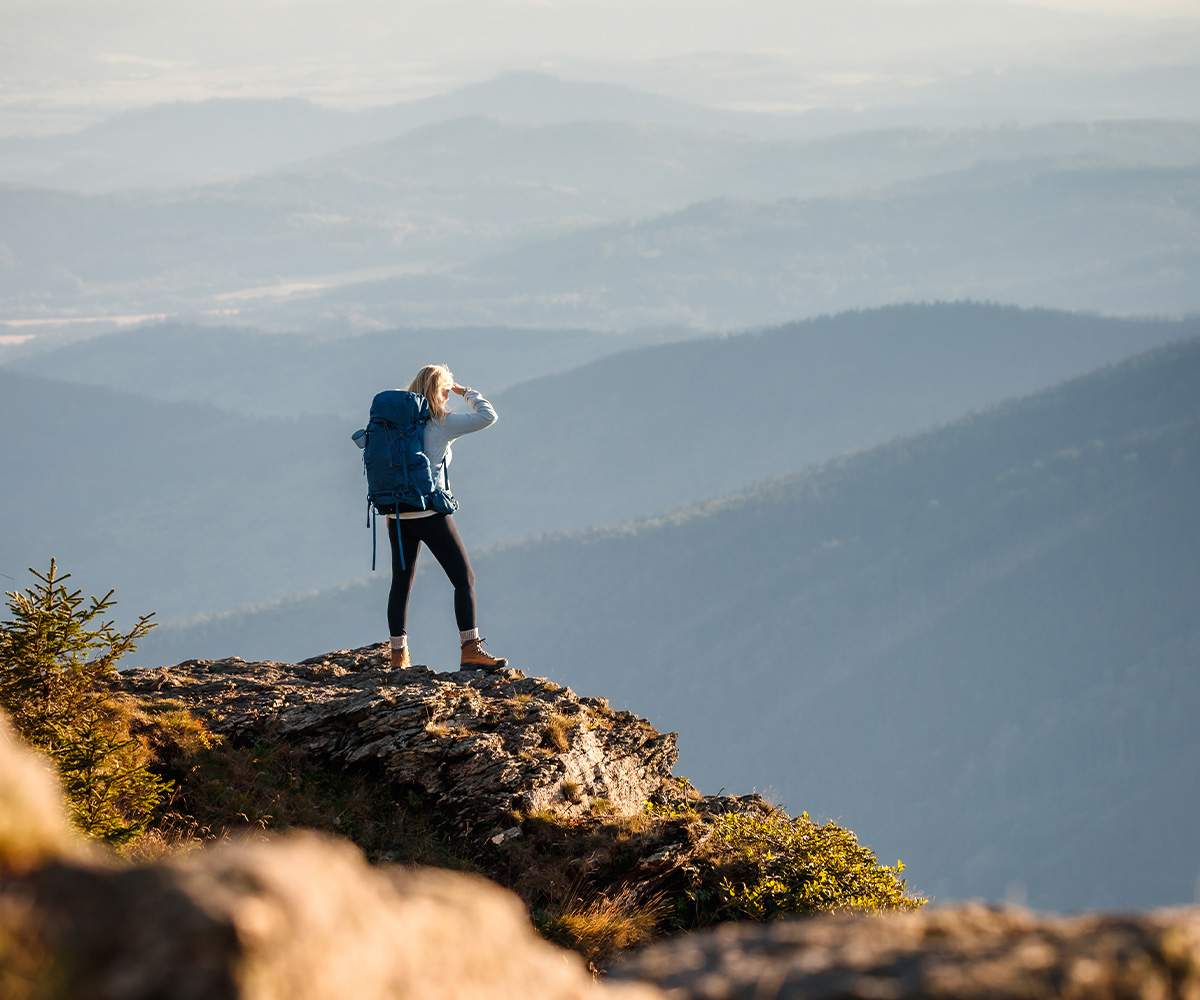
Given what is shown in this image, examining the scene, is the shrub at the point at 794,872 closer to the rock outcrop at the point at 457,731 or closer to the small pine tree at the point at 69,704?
the rock outcrop at the point at 457,731

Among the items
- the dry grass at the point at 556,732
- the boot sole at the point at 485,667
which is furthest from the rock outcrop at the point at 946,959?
the boot sole at the point at 485,667

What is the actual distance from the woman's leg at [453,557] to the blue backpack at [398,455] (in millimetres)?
245

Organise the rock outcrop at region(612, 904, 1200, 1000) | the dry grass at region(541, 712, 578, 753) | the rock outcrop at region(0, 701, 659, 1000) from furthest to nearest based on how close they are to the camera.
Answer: the dry grass at region(541, 712, 578, 753) → the rock outcrop at region(612, 904, 1200, 1000) → the rock outcrop at region(0, 701, 659, 1000)

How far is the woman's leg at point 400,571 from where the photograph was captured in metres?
8.88

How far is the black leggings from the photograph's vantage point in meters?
8.87

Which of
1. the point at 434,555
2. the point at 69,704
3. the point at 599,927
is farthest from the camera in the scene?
the point at 434,555

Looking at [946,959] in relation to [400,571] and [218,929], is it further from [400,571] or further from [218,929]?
[400,571]

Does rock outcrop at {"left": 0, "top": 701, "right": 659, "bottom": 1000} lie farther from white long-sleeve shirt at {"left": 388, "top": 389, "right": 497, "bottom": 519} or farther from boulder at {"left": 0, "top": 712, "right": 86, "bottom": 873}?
white long-sleeve shirt at {"left": 388, "top": 389, "right": 497, "bottom": 519}

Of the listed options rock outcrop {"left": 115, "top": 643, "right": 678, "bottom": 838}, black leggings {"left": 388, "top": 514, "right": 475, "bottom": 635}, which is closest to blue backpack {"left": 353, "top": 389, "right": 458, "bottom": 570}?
black leggings {"left": 388, "top": 514, "right": 475, "bottom": 635}

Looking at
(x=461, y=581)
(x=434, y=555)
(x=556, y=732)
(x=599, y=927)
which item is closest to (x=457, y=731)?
(x=556, y=732)

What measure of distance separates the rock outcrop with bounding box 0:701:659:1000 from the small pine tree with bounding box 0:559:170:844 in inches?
157

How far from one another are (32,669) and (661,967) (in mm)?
5061

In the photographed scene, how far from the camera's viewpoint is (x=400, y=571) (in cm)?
903

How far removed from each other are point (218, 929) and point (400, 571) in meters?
7.06
